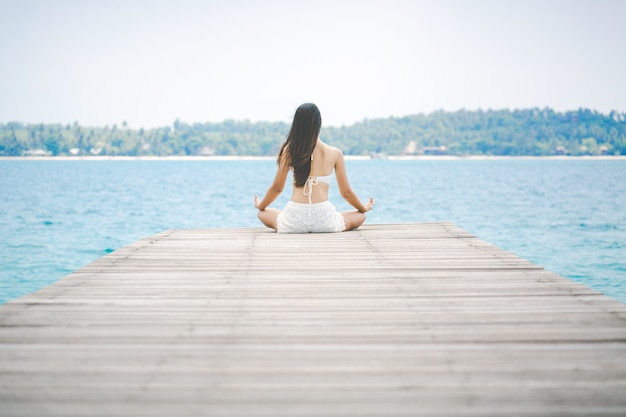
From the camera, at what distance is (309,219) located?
19.1 ft

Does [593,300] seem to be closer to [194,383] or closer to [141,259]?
[194,383]

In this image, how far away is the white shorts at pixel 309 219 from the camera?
18.9 feet

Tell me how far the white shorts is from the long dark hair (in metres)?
0.25

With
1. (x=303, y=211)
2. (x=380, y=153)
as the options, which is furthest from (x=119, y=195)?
(x=380, y=153)

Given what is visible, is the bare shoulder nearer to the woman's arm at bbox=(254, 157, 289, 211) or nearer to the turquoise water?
the woman's arm at bbox=(254, 157, 289, 211)

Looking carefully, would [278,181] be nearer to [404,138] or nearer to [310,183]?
[310,183]

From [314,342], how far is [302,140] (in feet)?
10.4

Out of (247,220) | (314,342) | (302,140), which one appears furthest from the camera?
(247,220)

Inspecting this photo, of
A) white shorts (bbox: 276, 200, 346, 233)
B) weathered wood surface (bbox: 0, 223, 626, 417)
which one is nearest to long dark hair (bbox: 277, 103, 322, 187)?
white shorts (bbox: 276, 200, 346, 233)

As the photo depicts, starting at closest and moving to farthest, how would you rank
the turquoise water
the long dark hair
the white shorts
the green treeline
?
the long dark hair, the white shorts, the turquoise water, the green treeline

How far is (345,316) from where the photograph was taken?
2951 mm

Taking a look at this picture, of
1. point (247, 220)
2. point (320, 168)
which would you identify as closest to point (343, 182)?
point (320, 168)

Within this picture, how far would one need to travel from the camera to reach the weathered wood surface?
2.01m

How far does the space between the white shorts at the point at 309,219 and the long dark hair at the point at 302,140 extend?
0.25 metres
